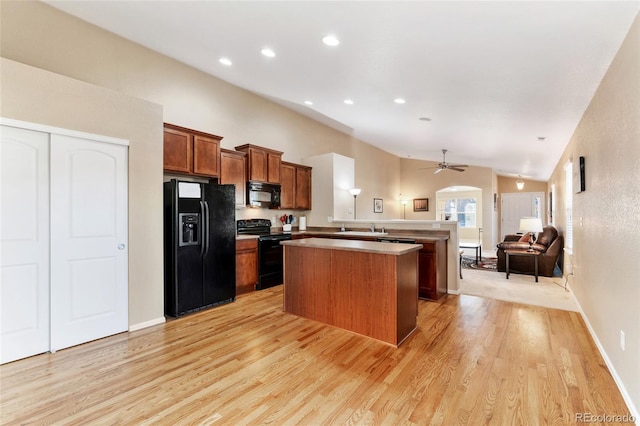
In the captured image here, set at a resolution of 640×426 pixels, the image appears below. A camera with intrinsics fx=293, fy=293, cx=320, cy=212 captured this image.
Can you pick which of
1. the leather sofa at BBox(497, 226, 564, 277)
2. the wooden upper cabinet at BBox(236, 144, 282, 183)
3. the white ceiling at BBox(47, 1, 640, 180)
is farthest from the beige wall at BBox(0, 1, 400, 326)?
the leather sofa at BBox(497, 226, 564, 277)

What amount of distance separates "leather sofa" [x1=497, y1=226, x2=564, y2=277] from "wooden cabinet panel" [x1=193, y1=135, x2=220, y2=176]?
5.85 metres

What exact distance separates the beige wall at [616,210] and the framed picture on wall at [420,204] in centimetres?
708

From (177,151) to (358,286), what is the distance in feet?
9.93

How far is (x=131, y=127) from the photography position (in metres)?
3.21

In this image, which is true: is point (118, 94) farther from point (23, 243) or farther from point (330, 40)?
point (330, 40)

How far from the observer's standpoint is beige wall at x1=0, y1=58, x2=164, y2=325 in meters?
2.60

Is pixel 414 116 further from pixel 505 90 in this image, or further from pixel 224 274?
pixel 224 274

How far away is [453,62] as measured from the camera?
273 cm

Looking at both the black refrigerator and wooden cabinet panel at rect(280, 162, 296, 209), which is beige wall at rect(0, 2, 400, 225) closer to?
wooden cabinet panel at rect(280, 162, 296, 209)

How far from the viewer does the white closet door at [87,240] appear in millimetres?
2738

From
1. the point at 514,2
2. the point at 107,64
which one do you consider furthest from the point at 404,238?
the point at 107,64

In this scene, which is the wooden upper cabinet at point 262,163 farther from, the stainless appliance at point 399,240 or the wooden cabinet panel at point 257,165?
the stainless appliance at point 399,240

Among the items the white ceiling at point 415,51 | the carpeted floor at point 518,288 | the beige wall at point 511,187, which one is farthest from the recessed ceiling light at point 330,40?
the beige wall at point 511,187

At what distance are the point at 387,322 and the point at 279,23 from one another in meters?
3.07
